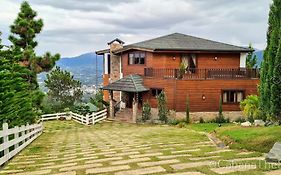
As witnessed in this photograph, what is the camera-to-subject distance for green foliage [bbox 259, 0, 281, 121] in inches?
319

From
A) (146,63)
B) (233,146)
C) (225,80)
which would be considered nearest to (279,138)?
(233,146)

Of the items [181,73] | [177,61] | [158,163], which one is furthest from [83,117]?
[158,163]

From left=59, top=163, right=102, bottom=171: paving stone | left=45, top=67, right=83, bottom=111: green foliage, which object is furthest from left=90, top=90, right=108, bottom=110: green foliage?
left=59, top=163, right=102, bottom=171: paving stone

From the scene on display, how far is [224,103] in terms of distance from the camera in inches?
952

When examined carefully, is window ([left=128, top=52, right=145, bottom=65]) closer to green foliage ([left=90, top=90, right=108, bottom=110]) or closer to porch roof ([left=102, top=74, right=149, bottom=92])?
porch roof ([left=102, top=74, right=149, bottom=92])

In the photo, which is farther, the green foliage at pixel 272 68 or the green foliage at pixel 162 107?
the green foliage at pixel 162 107

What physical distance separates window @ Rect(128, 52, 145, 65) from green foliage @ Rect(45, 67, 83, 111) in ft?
68.8

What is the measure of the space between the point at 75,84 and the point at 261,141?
43.0 m

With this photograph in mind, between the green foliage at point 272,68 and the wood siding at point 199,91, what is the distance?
47.3ft

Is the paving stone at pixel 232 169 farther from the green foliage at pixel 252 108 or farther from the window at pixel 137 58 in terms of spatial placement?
the window at pixel 137 58

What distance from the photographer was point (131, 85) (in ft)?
82.7

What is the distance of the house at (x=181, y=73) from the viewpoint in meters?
23.4

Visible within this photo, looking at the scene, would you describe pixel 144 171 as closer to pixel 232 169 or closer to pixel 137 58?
pixel 232 169

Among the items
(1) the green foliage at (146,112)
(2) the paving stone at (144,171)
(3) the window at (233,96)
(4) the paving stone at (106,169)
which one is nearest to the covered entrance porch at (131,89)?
(1) the green foliage at (146,112)
